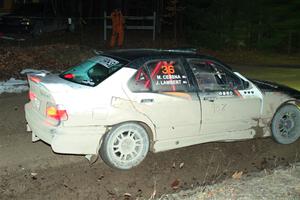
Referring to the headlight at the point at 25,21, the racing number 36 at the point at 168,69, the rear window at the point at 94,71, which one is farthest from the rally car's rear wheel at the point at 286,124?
the headlight at the point at 25,21

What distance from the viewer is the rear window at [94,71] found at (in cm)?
611

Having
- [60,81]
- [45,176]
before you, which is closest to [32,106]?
[60,81]

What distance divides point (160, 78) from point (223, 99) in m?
1.00

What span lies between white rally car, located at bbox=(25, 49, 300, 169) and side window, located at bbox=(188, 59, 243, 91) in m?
0.01

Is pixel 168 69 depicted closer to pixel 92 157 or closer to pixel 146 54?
pixel 146 54

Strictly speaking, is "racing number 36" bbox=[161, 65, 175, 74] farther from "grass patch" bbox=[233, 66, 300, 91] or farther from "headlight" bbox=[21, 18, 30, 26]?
"headlight" bbox=[21, 18, 30, 26]

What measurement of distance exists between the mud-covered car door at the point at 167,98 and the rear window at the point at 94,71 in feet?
1.15

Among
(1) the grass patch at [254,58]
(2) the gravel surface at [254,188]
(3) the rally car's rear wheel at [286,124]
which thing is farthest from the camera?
(1) the grass patch at [254,58]

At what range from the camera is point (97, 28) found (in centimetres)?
2839

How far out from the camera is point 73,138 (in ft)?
18.7

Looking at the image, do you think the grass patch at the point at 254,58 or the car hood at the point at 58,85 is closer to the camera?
the car hood at the point at 58,85

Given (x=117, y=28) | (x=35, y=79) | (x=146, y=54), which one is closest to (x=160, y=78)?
(x=146, y=54)

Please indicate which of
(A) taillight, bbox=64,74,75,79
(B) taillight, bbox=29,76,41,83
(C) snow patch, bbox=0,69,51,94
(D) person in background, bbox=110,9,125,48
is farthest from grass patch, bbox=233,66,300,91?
(B) taillight, bbox=29,76,41,83

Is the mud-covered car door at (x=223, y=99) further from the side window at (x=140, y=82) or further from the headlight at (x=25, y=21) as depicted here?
the headlight at (x=25, y=21)
